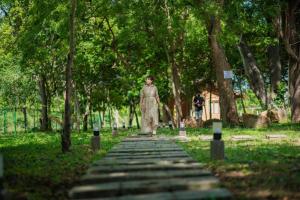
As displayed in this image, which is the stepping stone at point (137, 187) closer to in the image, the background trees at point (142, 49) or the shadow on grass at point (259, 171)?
the shadow on grass at point (259, 171)

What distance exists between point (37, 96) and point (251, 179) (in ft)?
130

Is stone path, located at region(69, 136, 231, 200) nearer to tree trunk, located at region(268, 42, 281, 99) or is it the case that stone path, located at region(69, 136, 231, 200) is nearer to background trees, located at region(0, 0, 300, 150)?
background trees, located at region(0, 0, 300, 150)

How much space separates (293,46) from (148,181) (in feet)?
76.4

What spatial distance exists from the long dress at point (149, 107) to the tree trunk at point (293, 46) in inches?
406

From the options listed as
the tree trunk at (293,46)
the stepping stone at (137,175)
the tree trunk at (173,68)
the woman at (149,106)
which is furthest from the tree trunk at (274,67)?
the stepping stone at (137,175)

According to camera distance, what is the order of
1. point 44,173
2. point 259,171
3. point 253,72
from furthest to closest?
point 253,72 < point 44,173 < point 259,171

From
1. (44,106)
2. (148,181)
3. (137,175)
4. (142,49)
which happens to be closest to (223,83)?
(142,49)

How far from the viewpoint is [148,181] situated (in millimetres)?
6645

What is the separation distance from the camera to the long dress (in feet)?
61.8

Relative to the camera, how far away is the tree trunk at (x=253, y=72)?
29328 millimetres

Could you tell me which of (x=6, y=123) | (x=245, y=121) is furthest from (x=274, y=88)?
(x=6, y=123)

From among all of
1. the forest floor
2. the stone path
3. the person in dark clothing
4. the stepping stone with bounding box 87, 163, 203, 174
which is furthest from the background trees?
the stepping stone with bounding box 87, 163, 203, 174

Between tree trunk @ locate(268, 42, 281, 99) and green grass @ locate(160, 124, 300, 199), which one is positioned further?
tree trunk @ locate(268, 42, 281, 99)

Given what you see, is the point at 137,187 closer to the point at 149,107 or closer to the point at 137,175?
the point at 137,175
